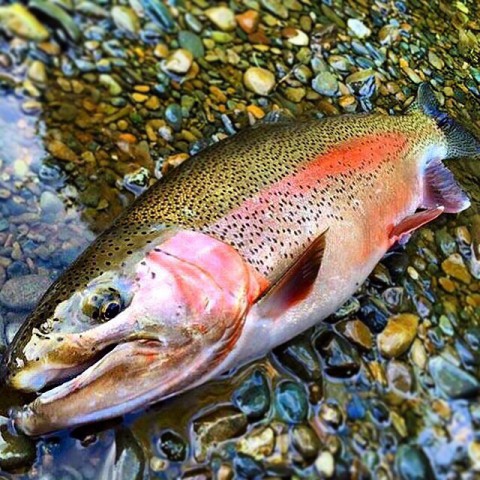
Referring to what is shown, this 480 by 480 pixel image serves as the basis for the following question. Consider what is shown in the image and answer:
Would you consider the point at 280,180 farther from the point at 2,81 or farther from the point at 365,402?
the point at 2,81

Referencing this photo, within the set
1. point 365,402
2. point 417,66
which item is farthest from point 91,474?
point 417,66

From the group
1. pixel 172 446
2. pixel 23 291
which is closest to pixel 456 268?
pixel 172 446

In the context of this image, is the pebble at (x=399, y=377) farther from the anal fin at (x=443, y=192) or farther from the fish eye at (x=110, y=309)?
the fish eye at (x=110, y=309)

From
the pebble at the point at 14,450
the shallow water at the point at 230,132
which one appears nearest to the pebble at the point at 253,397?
the shallow water at the point at 230,132

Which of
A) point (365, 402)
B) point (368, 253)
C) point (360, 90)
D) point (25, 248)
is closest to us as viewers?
point (365, 402)

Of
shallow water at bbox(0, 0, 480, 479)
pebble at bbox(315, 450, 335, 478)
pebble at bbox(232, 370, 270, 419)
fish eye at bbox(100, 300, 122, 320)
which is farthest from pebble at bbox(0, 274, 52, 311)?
pebble at bbox(315, 450, 335, 478)

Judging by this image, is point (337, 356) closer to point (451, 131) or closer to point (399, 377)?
point (399, 377)
